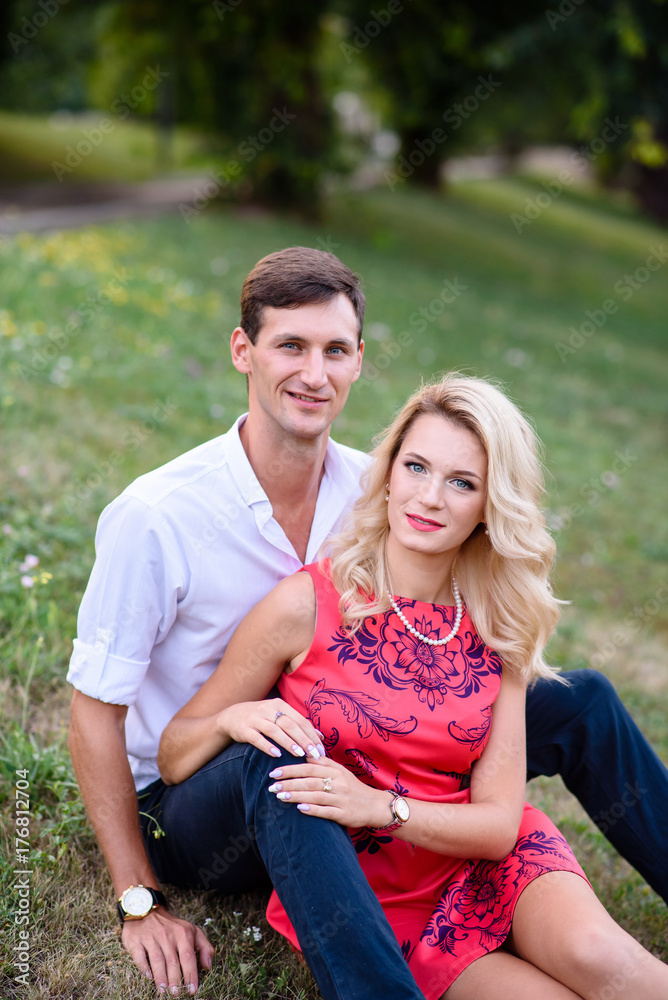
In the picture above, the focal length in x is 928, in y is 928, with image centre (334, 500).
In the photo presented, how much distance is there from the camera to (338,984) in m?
2.04

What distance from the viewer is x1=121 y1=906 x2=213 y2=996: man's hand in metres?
2.32

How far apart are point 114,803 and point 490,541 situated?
1.25 metres

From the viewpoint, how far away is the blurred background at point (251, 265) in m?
3.26

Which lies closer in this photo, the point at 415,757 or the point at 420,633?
the point at 415,757

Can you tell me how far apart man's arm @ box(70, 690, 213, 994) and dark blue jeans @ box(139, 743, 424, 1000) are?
181 millimetres

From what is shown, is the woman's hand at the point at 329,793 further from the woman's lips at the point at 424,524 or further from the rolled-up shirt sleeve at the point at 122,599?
the woman's lips at the point at 424,524

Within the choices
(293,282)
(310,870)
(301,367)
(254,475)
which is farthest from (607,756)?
(293,282)

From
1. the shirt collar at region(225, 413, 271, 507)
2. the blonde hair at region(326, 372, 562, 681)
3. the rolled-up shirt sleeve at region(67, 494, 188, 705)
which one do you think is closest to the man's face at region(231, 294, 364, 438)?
the shirt collar at region(225, 413, 271, 507)

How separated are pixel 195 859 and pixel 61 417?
3.66 m

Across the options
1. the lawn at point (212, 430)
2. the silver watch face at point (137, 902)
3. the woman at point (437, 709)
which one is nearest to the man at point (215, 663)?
the silver watch face at point (137, 902)

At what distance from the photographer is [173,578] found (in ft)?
8.14

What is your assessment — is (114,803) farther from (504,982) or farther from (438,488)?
(438,488)

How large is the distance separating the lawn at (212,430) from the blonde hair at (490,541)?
3.37ft

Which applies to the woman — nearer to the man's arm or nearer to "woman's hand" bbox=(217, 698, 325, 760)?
"woman's hand" bbox=(217, 698, 325, 760)
